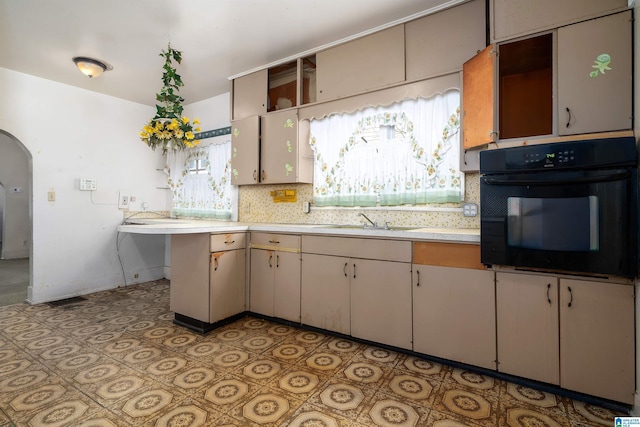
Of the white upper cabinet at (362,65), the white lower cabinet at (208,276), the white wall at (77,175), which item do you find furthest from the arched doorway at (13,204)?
the white upper cabinet at (362,65)

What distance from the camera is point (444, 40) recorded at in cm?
237

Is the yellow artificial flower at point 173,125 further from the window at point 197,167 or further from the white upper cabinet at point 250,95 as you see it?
the window at point 197,167

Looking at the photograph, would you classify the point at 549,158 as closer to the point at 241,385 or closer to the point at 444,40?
the point at 444,40

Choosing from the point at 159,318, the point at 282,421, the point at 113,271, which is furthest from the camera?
the point at 113,271

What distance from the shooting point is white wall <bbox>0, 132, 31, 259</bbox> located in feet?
22.1

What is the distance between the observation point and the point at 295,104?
3408 millimetres

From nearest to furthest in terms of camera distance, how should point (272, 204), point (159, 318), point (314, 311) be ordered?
point (314, 311), point (159, 318), point (272, 204)

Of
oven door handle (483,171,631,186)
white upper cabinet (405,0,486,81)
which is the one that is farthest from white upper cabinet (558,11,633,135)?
white upper cabinet (405,0,486,81)

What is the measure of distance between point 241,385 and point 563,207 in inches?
88.2

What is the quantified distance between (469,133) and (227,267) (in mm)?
2369

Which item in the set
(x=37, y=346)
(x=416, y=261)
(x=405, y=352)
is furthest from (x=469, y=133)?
(x=37, y=346)

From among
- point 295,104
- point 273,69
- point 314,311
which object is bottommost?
point 314,311

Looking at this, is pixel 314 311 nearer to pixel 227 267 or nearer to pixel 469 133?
pixel 227 267

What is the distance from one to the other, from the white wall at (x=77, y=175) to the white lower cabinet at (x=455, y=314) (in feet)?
13.8
